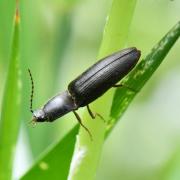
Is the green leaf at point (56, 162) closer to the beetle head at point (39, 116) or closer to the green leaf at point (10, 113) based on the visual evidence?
the green leaf at point (10, 113)

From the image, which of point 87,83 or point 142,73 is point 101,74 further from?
point 142,73

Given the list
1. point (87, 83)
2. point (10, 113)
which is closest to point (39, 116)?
point (87, 83)

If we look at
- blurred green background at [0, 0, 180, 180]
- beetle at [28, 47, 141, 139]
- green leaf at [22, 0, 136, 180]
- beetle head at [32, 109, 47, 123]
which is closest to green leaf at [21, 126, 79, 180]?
Result: green leaf at [22, 0, 136, 180]

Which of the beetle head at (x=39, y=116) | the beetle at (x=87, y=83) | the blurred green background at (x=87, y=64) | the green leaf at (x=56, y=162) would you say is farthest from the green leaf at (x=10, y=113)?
the blurred green background at (x=87, y=64)

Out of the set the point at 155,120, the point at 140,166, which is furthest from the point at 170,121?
the point at 140,166

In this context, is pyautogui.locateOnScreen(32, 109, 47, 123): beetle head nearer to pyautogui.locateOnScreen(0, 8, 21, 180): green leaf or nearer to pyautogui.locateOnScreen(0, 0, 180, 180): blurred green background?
pyautogui.locateOnScreen(0, 0, 180, 180): blurred green background

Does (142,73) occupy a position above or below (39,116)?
above

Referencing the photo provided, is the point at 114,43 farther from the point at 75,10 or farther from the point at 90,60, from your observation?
the point at 90,60
